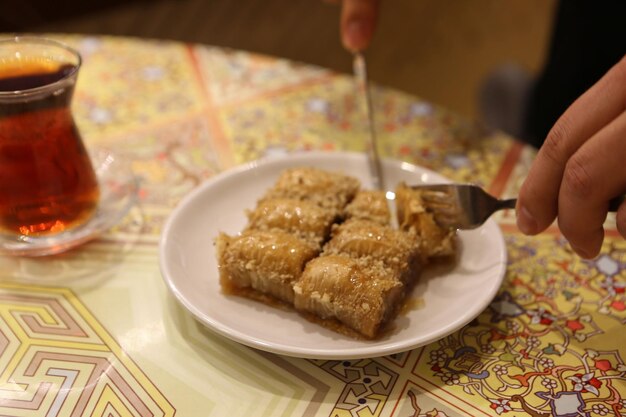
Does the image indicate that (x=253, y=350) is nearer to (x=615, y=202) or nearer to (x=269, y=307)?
(x=269, y=307)

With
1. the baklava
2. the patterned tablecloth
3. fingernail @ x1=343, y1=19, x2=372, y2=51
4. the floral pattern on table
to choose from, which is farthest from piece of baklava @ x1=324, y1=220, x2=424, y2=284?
fingernail @ x1=343, y1=19, x2=372, y2=51

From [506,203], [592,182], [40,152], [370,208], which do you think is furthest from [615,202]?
[40,152]

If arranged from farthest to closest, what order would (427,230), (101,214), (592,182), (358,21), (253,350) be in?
(358,21), (101,214), (427,230), (253,350), (592,182)

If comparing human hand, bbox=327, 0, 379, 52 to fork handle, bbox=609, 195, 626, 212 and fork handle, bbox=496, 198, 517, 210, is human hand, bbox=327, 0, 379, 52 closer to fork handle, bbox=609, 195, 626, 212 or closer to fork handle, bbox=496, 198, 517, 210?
fork handle, bbox=496, 198, 517, 210

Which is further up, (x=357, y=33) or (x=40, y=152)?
(x=40, y=152)

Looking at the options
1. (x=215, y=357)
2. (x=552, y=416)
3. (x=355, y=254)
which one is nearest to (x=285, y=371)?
(x=215, y=357)

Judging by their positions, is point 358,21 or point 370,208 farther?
point 358,21
